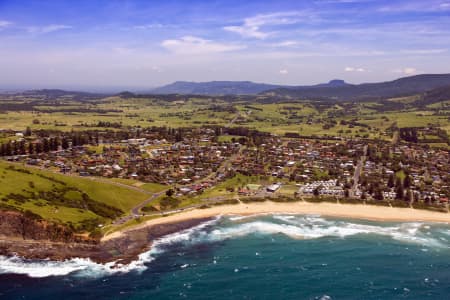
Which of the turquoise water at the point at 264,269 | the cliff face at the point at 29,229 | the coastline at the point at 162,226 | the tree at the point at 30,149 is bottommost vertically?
the turquoise water at the point at 264,269

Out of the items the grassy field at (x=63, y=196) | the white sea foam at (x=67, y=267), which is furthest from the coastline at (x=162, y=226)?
the grassy field at (x=63, y=196)

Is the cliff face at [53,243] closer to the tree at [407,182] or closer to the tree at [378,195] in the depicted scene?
the tree at [378,195]

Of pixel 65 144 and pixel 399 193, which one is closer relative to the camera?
pixel 399 193

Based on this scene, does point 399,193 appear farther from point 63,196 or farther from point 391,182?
point 63,196

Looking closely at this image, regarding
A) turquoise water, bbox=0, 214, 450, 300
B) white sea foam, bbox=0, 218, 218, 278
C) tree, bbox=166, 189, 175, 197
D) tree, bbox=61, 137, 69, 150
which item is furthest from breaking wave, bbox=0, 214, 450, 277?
tree, bbox=61, 137, 69, 150

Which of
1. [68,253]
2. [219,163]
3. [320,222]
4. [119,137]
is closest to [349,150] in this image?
[219,163]

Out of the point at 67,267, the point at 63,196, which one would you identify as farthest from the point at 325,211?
the point at 63,196
